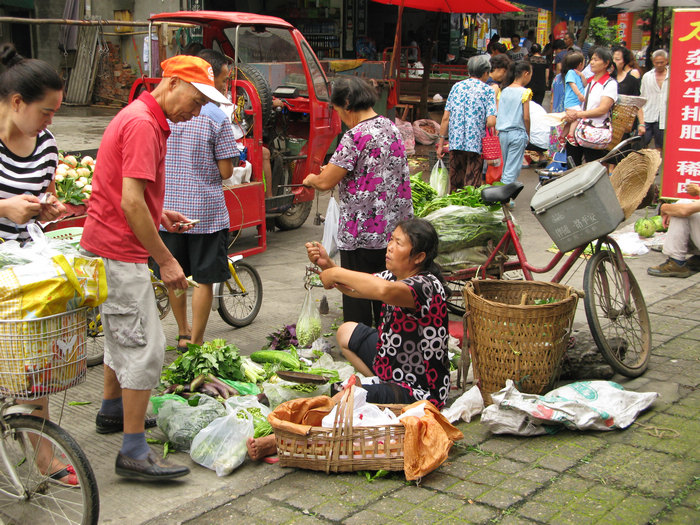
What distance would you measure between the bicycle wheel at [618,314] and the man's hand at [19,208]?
3.19 metres

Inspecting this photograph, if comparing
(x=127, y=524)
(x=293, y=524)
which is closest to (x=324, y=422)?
(x=293, y=524)

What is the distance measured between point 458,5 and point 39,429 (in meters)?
13.7

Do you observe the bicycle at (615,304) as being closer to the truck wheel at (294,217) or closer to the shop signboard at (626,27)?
the truck wheel at (294,217)

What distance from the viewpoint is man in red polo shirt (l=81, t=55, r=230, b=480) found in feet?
10.8

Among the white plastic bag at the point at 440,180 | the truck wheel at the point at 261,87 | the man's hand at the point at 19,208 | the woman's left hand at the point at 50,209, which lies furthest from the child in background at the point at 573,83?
the man's hand at the point at 19,208

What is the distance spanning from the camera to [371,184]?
475cm

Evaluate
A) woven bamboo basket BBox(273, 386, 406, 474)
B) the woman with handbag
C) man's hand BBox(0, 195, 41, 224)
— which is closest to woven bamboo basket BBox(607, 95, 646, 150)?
the woman with handbag

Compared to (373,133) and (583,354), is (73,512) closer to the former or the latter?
(373,133)

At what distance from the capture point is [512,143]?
9156 millimetres

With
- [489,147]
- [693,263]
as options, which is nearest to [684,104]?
[693,263]

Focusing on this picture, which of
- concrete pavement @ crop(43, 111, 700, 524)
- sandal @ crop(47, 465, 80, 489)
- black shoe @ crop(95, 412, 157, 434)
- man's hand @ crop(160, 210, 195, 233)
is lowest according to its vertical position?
concrete pavement @ crop(43, 111, 700, 524)

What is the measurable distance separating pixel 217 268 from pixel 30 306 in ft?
7.35

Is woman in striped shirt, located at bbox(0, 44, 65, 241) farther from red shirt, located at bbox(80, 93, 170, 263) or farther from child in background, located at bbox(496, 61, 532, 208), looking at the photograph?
child in background, located at bbox(496, 61, 532, 208)

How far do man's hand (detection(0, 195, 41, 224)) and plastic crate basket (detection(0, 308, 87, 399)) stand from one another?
0.58 metres
